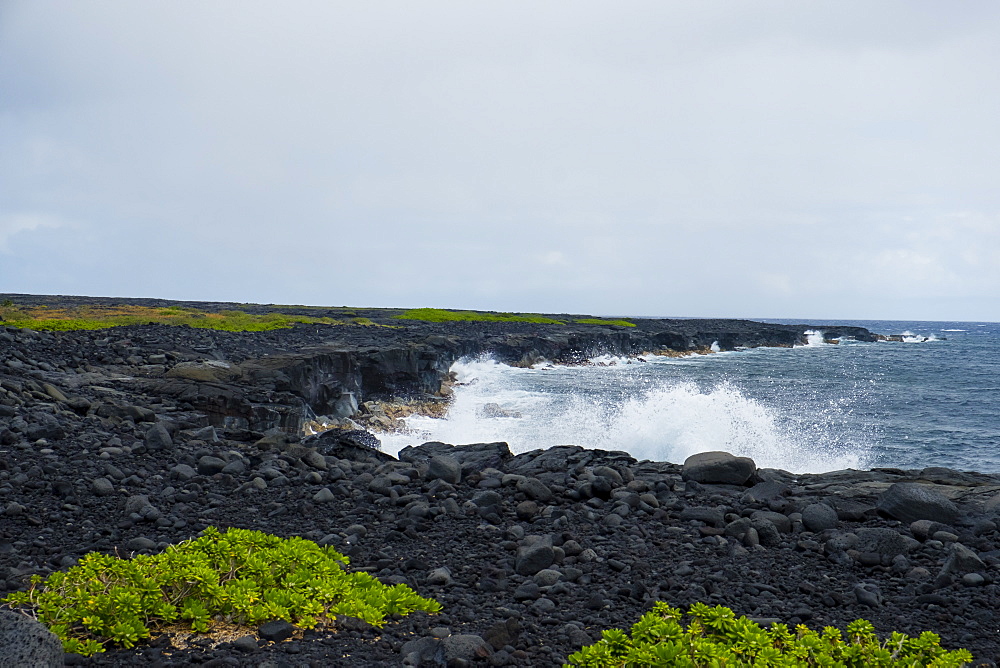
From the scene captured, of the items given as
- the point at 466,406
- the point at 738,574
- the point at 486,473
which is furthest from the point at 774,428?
the point at 738,574

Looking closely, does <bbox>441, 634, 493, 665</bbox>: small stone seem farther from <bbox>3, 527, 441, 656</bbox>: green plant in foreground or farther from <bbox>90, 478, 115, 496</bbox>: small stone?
<bbox>90, 478, 115, 496</bbox>: small stone

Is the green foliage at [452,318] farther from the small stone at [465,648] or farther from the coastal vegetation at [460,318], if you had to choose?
the small stone at [465,648]

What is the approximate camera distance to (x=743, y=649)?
4.00 meters

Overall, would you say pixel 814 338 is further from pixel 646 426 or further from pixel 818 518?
pixel 818 518

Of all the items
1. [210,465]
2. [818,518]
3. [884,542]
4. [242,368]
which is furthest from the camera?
[242,368]

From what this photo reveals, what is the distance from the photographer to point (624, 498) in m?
7.65

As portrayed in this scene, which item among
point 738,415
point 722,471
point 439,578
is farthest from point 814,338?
point 439,578

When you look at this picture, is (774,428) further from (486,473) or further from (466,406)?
(486,473)

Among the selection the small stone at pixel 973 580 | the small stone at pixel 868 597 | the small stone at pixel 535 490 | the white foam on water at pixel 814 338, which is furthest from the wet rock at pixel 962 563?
the white foam on water at pixel 814 338

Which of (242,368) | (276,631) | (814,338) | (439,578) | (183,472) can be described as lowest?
(439,578)

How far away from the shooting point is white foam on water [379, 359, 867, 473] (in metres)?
18.9

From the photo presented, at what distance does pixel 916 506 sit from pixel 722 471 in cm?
224

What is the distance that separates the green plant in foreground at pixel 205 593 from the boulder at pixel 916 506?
17.4 feet

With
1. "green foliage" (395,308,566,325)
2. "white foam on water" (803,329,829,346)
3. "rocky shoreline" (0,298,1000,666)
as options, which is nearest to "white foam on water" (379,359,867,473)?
"rocky shoreline" (0,298,1000,666)
